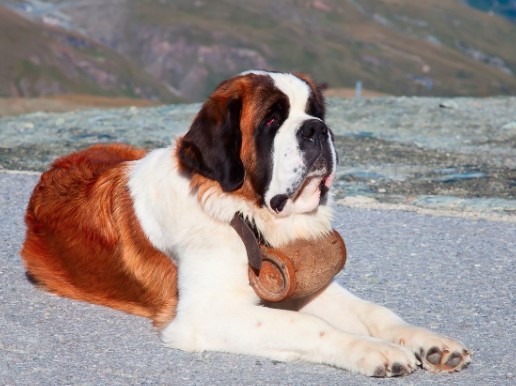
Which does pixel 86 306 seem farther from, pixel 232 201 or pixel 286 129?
pixel 286 129

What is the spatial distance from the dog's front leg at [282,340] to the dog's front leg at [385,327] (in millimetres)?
142

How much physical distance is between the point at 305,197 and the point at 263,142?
36 cm

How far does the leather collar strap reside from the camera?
4352 mm

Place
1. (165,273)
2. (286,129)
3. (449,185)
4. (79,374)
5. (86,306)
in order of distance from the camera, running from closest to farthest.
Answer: (79,374) → (286,129) → (165,273) → (86,306) → (449,185)

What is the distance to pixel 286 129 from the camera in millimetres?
4285

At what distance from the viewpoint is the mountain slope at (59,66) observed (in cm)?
16438

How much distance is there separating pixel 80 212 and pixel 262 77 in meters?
1.32

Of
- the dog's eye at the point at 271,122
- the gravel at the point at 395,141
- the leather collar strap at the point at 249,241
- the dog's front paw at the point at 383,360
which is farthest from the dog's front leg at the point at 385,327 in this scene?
the gravel at the point at 395,141

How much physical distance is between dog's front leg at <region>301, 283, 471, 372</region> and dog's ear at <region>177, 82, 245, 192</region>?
75 centimetres

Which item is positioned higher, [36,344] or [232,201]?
[232,201]

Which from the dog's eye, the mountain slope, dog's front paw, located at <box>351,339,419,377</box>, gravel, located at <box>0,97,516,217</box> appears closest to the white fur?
dog's front paw, located at <box>351,339,419,377</box>

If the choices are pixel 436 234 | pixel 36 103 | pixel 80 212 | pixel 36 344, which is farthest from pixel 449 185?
pixel 36 103

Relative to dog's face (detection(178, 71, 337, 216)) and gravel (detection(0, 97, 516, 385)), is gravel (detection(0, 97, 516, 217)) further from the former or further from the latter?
dog's face (detection(178, 71, 337, 216))

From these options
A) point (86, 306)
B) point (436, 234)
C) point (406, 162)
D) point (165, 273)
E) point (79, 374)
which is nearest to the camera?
point (79, 374)
